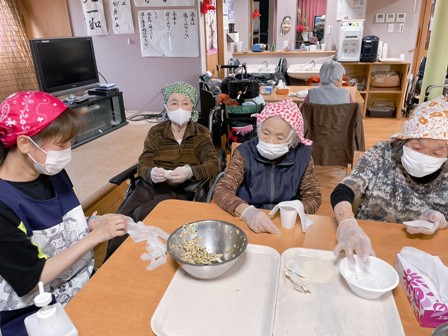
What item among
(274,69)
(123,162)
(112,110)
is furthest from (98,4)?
(274,69)

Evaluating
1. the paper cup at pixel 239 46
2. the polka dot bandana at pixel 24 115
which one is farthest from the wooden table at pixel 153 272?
the paper cup at pixel 239 46

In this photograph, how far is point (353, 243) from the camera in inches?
38.6

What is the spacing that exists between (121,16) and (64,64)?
3.05 ft

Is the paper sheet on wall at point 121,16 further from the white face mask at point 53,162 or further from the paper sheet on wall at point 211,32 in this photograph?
the white face mask at point 53,162

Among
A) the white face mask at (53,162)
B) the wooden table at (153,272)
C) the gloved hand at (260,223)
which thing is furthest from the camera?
the gloved hand at (260,223)

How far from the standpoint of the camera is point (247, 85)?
3.14 meters

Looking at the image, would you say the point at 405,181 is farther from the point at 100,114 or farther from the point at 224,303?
the point at 100,114

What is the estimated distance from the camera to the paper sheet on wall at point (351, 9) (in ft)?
16.6

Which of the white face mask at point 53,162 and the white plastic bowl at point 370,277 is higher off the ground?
the white face mask at point 53,162

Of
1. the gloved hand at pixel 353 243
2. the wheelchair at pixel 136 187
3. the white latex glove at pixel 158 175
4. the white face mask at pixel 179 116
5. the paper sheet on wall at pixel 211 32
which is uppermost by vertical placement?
the paper sheet on wall at pixel 211 32

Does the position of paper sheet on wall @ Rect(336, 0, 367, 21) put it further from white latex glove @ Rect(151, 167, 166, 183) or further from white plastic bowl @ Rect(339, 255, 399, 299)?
white plastic bowl @ Rect(339, 255, 399, 299)

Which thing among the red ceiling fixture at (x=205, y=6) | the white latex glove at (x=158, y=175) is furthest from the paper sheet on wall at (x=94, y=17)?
the white latex glove at (x=158, y=175)

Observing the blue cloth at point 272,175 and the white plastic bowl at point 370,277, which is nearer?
the white plastic bowl at point 370,277

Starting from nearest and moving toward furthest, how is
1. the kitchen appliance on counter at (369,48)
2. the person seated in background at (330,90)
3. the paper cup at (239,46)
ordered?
the person seated in background at (330,90), the kitchen appliance on counter at (369,48), the paper cup at (239,46)
